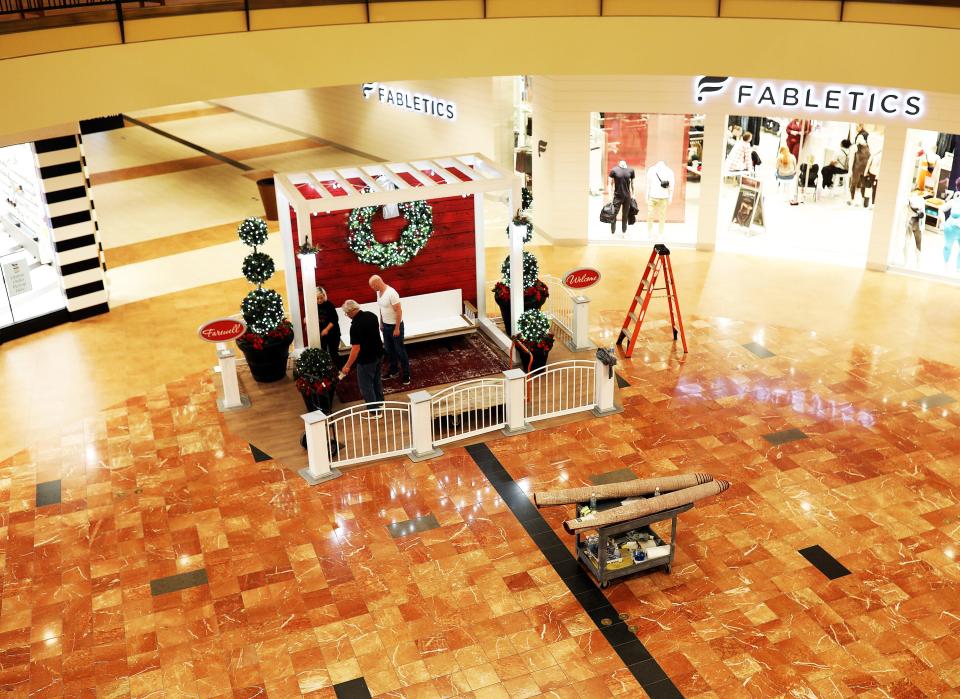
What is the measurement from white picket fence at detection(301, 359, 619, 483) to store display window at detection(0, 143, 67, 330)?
5.50 meters

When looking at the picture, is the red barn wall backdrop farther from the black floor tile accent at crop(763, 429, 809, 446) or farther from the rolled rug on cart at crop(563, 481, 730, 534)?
the rolled rug on cart at crop(563, 481, 730, 534)

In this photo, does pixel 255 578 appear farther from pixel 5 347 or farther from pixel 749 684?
pixel 5 347

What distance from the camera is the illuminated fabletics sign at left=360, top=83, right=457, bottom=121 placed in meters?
19.0

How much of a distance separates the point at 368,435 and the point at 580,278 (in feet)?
10.3

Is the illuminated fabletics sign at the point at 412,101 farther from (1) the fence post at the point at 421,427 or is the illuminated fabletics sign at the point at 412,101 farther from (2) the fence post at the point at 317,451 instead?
(2) the fence post at the point at 317,451

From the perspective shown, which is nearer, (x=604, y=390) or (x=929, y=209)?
(x=604, y=390)

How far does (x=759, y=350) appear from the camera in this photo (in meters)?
12.2

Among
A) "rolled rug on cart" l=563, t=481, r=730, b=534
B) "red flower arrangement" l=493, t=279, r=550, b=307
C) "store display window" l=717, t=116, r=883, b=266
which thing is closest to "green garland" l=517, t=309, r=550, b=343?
"red flower arrangement" l=493, t=279, r=550, b=307

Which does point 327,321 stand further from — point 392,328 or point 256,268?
point 256,268

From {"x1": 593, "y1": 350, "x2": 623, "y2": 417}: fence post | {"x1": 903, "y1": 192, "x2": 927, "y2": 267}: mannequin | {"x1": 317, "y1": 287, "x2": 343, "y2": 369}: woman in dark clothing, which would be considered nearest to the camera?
{"x1": 593, "y1": 350, "x2": 623, "y2": 417}: fence post

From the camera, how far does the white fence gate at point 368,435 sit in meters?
10.0

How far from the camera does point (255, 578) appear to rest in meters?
8.48

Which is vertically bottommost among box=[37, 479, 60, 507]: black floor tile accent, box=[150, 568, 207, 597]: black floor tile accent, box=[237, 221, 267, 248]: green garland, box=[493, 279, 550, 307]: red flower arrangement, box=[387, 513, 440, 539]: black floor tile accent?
box=[150, 568, 207, 597]: black floor tile accent

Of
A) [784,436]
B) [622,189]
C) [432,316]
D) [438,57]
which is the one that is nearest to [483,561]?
[784,436]
